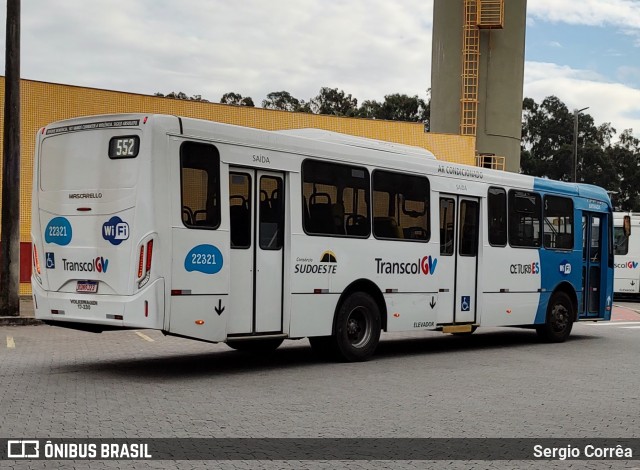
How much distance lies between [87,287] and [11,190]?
29.2 feet

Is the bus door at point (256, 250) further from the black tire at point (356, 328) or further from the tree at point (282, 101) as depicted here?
the tree at point (282, 101)

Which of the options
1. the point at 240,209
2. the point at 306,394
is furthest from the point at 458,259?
the point at 306,394

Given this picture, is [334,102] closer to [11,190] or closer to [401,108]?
[401,108]

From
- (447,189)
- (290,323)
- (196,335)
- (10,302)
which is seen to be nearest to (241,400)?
(196,335)

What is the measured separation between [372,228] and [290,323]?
2.24 metres

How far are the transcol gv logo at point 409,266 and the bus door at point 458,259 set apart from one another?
26 centimetres

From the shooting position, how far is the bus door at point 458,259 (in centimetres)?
1514

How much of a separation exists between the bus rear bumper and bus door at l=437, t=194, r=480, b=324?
5810 mm

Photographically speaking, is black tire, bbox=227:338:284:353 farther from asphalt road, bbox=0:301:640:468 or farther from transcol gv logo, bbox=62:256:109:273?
transcol gv logo, bbox=62:256:109:273

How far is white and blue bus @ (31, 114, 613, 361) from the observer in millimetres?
10961

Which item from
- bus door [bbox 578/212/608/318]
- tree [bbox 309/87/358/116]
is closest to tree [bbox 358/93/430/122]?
tree [bbox 309/87/358/116]

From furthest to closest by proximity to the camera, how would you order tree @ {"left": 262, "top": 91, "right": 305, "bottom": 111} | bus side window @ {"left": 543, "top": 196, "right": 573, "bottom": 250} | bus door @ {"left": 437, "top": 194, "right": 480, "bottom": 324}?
tree @ {"left": 262, "top": 91, "right": 305, "bottom": 111} → bus side window @ {"left": 543, "top": 196, "right": 573, "bottom": 250} → bus door @ {"left": 437, "top": 194, "right": 480, "bottom": 324}

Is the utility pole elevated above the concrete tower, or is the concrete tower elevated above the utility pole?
the concrete tower

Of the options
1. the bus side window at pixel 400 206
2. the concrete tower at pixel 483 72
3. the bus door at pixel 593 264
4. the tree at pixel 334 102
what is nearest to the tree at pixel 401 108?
the tree at pixel 334 102
